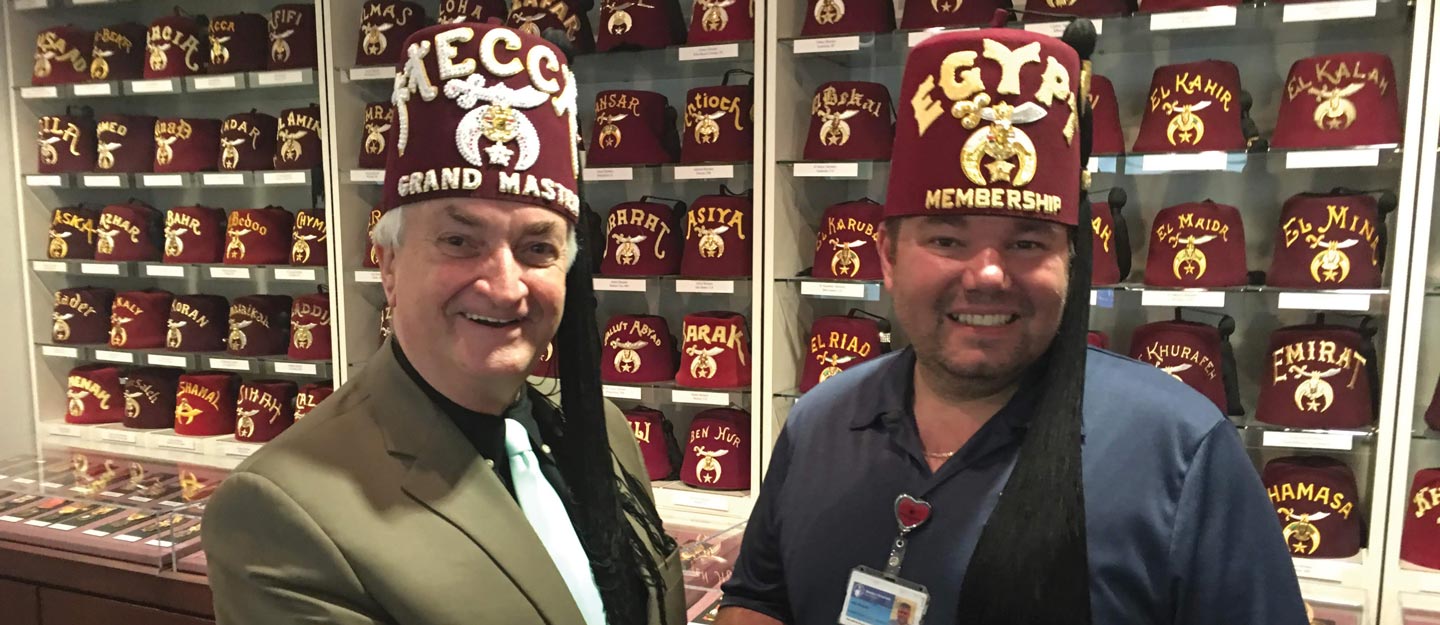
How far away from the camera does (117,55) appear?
345 cm

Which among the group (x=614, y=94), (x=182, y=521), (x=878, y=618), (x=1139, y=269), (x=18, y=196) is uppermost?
(x=614, y=94)

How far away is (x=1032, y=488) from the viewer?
111 cm

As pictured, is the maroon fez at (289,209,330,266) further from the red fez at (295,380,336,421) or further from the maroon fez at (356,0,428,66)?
the maroon fez at (356,0,428,66)

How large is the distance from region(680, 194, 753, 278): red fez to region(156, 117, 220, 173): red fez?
1871mm

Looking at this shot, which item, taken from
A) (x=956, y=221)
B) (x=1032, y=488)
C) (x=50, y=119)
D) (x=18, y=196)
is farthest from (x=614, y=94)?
(x=18, y=196)

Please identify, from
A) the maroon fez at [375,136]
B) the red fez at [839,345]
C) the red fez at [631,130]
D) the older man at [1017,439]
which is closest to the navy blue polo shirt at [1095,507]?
the older man at [1017,439]

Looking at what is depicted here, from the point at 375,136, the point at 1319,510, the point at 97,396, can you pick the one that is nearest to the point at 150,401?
the point at 97,396

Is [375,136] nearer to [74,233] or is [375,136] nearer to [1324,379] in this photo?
[74,233]

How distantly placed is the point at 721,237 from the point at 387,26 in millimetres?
1317

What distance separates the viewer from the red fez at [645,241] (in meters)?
2.84

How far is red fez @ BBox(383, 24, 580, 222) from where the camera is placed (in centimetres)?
111

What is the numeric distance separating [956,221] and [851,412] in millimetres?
326

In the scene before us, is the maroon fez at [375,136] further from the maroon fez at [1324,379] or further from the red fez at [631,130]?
the maroon fez at [1324,379]

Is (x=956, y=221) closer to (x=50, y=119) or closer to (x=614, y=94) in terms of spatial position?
(x=614, y=94)
